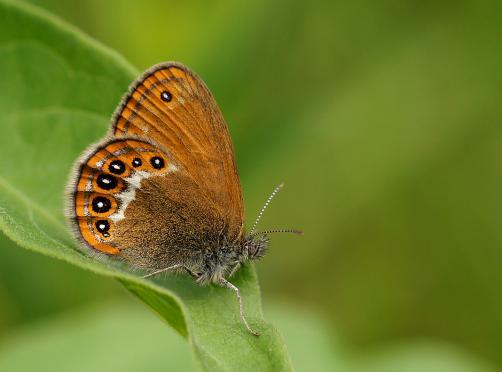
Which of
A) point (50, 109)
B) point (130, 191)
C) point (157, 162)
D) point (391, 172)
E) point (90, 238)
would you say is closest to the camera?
point (50, 109)

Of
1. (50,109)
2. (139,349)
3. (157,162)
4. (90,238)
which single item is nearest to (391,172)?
(139,349)

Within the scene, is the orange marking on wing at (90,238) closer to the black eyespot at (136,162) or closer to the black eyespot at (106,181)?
the black eyespot at (106,181)

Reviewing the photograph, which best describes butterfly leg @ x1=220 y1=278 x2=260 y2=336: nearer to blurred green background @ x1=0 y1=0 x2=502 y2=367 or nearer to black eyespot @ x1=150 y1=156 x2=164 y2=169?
black eyespot @ x1=150 y1=156 x2=164 y2=169

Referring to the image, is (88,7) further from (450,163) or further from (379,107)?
(450,163)

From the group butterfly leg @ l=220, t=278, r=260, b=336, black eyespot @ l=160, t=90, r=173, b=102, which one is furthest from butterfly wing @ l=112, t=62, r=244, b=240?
butterfly leg @ l=220, t=278, r=260, b=336

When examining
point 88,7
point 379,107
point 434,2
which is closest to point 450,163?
point 379,107

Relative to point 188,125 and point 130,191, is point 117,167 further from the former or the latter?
point 188,125

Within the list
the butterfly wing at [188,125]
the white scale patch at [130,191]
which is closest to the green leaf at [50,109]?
the butterfly wing at [188,125]
